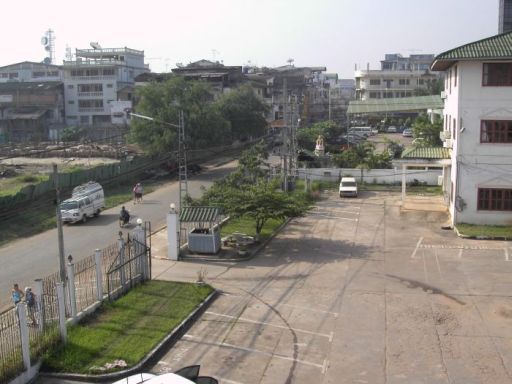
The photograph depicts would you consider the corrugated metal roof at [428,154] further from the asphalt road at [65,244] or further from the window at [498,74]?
the asphalt road at [65,244]

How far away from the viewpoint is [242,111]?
70062 mm

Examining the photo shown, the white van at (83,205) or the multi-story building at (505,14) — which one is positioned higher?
the multi-story building at (505,14)

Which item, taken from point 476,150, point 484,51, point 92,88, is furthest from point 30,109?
point 484,51

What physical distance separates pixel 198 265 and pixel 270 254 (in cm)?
326

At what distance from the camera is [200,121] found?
5178cm

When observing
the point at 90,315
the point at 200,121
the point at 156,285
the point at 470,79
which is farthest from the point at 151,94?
the point at 90,315

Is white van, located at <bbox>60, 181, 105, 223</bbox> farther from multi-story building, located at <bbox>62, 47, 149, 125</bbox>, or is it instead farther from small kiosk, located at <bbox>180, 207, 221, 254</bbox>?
multi-story building, located at <bbox>62, 47, 149, 125</bbox>

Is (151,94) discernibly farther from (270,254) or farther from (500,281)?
(500,281)

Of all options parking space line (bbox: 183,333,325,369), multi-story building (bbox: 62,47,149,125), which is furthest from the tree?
multi-story building (bbox: 62,47,149,125)

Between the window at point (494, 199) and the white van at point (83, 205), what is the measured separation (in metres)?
19.8

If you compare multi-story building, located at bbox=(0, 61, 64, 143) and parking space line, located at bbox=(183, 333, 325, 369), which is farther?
multi-story building, located at bbox=(0, 61, 64, 143)

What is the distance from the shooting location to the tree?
4981 cm

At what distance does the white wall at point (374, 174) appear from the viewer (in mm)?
43500

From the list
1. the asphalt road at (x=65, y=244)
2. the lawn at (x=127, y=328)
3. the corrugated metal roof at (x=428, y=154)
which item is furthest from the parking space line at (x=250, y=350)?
the corrugated metal roof at (x=428, y=154)
